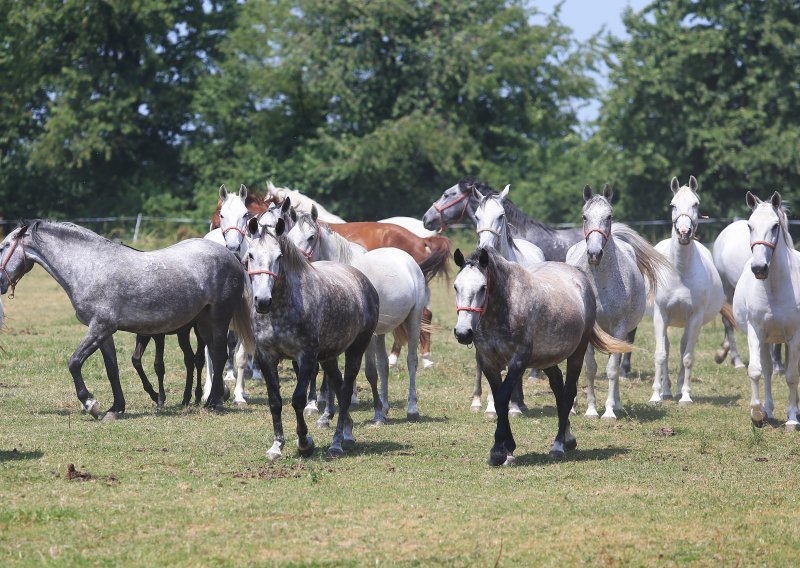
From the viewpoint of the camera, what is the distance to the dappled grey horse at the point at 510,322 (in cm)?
886

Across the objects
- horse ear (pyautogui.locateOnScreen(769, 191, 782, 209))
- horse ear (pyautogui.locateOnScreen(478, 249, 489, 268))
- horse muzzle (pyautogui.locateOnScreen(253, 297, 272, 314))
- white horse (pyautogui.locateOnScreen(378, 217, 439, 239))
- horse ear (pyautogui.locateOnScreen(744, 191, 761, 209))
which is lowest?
horse muzzle (pyautogui.locateOnScreen(253, 297, 272, 314))

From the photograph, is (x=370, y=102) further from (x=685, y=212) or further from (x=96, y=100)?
(x=685, y=212)

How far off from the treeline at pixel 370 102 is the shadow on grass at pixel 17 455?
26262mm

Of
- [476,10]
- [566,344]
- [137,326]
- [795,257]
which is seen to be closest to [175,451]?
[137,326]

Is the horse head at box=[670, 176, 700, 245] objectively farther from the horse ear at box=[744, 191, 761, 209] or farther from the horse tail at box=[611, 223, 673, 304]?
the horse ear at box=[744, 191, 761, 209]

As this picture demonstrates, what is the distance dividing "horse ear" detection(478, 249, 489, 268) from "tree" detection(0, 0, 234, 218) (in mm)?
28697

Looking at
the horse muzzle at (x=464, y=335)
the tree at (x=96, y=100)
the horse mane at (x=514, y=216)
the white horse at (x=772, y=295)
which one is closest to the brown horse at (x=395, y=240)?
the horse mane at (x=514, y=216)

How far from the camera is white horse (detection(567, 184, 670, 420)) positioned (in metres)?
11.5

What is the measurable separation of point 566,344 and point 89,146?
2887cm

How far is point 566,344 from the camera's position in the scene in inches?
371

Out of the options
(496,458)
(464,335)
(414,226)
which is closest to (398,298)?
(496,458)

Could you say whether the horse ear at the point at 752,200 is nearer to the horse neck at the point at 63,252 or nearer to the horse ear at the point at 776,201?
the horse ear at the point at 776,201

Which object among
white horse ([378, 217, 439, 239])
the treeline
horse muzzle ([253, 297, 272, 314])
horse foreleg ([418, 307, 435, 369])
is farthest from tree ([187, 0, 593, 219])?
horse muzzle ([253, 297, 272, 314])

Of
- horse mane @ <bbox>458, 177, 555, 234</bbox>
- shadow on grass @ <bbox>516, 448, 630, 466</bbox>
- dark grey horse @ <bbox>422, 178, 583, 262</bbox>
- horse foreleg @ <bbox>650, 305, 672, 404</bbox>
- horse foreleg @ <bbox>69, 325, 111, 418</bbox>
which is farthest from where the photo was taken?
dark grey horse @ <bbox>422, 178, 583, 262</bbox>
